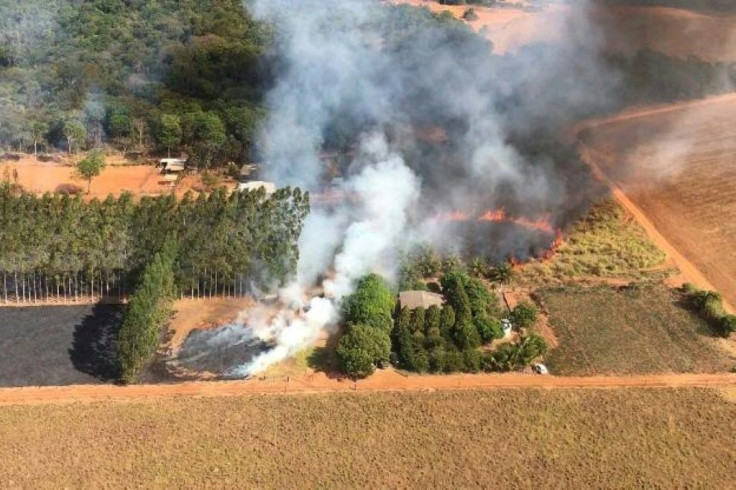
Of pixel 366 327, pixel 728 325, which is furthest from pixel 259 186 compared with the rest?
pixel 728 325

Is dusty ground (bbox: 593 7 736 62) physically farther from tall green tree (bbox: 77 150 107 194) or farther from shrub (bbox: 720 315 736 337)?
tall green tree (bbox: 77 150 107 194)

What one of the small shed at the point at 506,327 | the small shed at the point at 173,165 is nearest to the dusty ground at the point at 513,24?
the small shed at the point at 173,165

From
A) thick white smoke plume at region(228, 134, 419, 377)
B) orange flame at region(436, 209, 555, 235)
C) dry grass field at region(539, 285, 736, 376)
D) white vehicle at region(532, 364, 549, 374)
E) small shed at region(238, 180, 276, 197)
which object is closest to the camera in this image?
white vehicle at region(532, 364, 549, 374)

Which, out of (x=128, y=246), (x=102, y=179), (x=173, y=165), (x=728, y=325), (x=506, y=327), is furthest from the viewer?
(x=173, y=165)

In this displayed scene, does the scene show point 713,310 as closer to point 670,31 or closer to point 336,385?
point 336,385

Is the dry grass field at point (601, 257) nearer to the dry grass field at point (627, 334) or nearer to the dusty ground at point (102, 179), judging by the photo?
the dry grass field at point (627, 334)

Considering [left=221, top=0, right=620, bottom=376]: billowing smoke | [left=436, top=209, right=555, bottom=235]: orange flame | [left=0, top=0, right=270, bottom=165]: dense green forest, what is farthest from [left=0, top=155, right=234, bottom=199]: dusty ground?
[left=436, top=209, right=555, bottom=235]: orange flame
